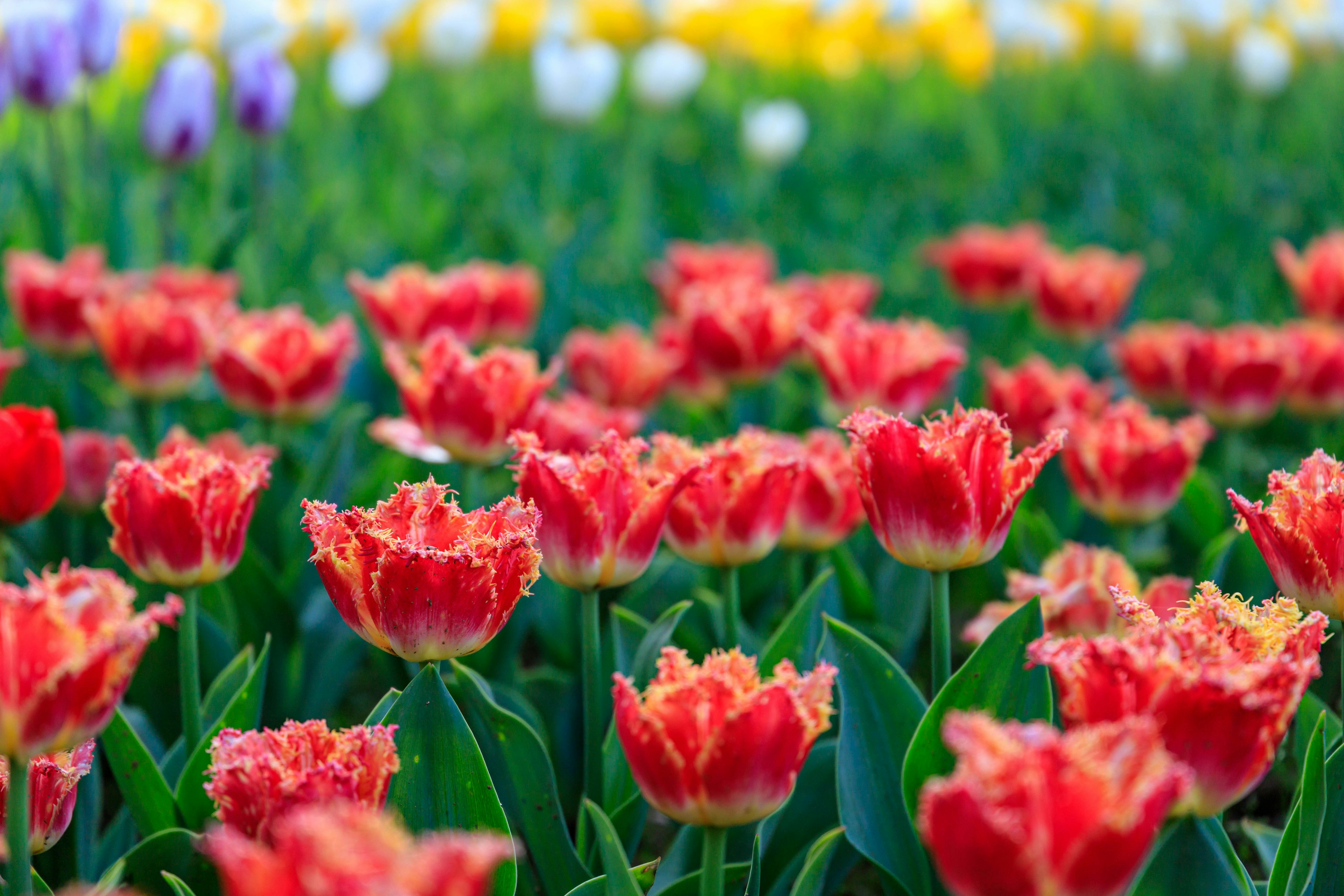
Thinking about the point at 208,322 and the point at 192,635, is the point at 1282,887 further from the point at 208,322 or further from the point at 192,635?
the point at 208,322

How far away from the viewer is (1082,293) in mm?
2463

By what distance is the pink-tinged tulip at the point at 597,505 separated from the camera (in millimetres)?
1112

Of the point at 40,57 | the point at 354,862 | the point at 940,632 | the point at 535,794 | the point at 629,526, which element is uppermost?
the point at 40,57

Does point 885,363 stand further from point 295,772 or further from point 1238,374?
point 295,772

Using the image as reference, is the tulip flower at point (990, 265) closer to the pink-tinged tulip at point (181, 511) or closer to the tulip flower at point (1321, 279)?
the tulip flower at point (1321, 279)

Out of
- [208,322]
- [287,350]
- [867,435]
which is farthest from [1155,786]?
[208,322]

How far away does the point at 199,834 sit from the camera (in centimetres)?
109

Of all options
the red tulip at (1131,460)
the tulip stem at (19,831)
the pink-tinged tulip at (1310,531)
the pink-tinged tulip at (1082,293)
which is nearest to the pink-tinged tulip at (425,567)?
the tulip stem at (19,831)

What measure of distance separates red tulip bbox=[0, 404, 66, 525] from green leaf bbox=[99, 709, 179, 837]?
0.30m

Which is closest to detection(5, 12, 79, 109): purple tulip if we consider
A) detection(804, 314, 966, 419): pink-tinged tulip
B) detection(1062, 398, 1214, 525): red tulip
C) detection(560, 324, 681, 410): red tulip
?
detection(560, 324, 681, 410): red tulip

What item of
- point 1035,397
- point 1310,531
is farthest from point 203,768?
point 1035,397

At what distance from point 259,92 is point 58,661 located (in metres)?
2.37

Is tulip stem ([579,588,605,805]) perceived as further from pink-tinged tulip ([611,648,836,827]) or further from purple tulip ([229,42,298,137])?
purple tulip ([229,42,298,137])

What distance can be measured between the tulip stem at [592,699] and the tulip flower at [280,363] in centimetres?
73
